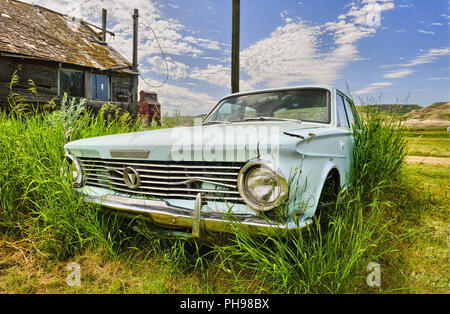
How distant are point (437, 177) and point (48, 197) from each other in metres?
7.01

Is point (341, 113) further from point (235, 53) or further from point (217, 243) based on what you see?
point (235, 53)

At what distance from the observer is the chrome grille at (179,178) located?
1.64 meters

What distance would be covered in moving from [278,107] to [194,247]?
1.62m

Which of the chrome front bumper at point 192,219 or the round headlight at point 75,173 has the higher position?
the round headlight at point 75,173

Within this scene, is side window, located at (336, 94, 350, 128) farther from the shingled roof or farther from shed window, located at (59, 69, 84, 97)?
shed window, located at (59, 69, 84, 97)

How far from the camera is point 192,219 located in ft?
5.22

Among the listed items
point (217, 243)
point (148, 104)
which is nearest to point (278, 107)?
point (217, 243)

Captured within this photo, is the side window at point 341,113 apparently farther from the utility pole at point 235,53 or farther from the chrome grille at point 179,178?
the utility pole at point 235,53

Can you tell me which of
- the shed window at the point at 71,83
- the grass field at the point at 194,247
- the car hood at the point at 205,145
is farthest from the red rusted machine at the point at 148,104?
the car hood at the point at 205,145

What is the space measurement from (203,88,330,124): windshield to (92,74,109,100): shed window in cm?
1199

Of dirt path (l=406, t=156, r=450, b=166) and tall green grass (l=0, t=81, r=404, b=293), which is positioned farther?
dirt path (l=406, t=156, r=450, b=166)

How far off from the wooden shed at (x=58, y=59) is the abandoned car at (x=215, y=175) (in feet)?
36.1

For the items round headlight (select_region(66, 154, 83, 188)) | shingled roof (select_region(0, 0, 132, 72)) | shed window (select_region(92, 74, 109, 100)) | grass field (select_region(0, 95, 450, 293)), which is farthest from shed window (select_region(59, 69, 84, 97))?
round headlight (select_region(66, 154, 83, 188))

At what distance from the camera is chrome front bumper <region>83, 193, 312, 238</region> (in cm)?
147
